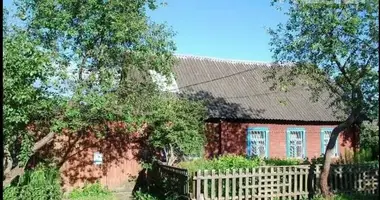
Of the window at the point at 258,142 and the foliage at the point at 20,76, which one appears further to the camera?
the window at the point at 258,142

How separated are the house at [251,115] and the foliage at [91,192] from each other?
5012 millimetres

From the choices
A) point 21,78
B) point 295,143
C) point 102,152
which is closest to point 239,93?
point 295,143

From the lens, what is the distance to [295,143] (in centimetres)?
2028

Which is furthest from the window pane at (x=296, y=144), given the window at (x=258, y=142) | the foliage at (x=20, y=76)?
the foliage at (x=20, y=76)

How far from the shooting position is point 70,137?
47.0 feet

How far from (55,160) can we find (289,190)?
7717 millimetres

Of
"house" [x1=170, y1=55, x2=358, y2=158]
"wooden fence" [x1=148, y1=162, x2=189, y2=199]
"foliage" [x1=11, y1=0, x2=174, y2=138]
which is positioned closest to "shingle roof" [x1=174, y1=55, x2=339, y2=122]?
"house" [x1=170, y1=55, x2=358, y2=158]

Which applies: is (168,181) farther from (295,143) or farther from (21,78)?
(295,143)

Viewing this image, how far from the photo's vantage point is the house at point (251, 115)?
18.2 m

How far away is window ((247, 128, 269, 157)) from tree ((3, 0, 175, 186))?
319 inches

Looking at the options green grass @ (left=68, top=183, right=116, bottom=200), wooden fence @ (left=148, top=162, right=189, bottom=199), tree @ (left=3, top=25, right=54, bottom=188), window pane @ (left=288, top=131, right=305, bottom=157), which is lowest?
green grass @ (left=68, top=183, right=116, bottom=200)

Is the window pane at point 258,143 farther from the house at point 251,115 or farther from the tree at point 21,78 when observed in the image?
the tree at point 21,78

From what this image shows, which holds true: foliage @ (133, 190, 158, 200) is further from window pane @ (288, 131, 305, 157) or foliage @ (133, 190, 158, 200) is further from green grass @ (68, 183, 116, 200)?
window pane @ (288, 131, 305, 157)

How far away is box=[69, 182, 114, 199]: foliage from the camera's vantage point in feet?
45.1
